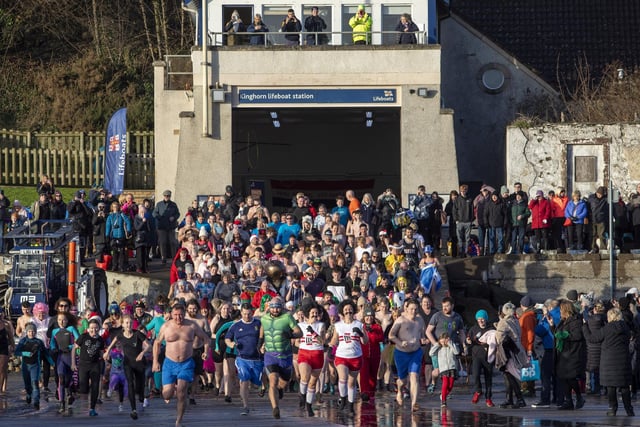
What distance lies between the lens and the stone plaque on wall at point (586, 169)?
38.8 m

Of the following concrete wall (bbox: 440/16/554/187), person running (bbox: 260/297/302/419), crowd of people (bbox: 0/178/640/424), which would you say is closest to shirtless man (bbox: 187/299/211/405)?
crowd of people (bbox: 0/178/640/424)

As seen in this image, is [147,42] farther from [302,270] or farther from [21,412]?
[21,412]

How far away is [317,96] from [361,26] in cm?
197

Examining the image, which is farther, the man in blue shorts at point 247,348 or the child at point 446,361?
the child at point 446,361

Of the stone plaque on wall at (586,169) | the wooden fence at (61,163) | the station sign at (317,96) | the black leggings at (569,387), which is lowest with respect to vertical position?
the black leggings at (569,387)

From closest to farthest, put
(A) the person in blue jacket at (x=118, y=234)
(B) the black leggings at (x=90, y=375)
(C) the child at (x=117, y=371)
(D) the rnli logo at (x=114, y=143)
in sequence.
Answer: (B) the black leggings at (x=90, y=375)
(C) the child at (x=117, y=371)
(A) the person in blue jacket at (x=118, y=234)
(D) the rnli logo at (x=114, y=143)

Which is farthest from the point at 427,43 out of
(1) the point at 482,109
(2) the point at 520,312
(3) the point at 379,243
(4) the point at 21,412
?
(4) the point at 21,412

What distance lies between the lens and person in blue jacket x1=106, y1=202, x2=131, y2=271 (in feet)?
105

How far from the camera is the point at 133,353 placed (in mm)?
22125

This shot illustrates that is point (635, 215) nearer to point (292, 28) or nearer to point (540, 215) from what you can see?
point (540, 215)

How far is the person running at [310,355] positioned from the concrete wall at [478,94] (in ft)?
68.1

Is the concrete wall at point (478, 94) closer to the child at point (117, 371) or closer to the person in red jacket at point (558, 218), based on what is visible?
the person in red jacket at point (558, 218)

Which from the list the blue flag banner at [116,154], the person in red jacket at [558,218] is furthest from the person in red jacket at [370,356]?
the blue flag banner at [116,154]

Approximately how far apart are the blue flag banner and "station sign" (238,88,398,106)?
4.19 metres
